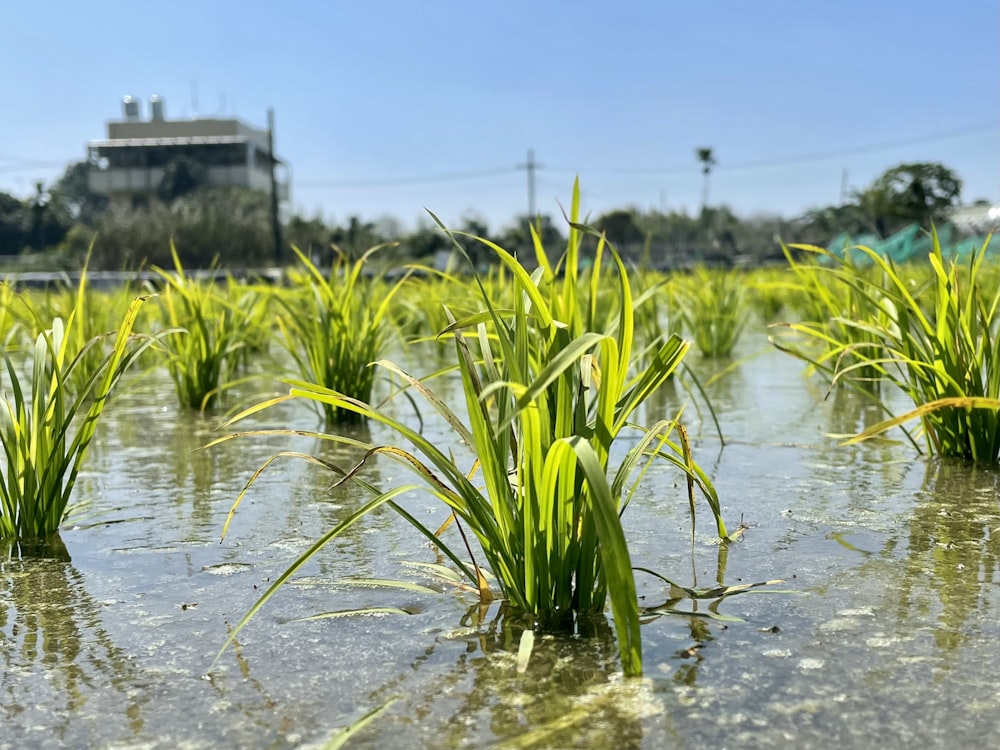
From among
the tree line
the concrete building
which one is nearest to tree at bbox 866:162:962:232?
the tree line

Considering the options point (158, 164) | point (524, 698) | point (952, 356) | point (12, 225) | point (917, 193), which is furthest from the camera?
point (158, 164)

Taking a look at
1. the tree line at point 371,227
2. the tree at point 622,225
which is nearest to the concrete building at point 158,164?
the tree line at point 371,227

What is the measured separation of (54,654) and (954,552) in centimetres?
134

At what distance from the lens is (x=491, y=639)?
1.22 metres

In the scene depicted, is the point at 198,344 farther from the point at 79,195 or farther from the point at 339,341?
the point at 79,195

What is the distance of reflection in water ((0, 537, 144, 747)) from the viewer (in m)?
1.04

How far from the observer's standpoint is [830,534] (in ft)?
5.57

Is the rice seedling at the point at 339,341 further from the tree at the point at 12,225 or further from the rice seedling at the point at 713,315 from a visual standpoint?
the tree at the point at 12,225

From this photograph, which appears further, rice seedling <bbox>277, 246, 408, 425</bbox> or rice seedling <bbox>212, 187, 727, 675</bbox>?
rice seedling <bbox>277, 246, 408, 425</bbox>

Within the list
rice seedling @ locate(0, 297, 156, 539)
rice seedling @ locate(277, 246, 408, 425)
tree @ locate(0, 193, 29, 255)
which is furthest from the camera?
tree @ locate(0, 193, 29, 255)

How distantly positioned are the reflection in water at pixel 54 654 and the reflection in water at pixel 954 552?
0.99 metres

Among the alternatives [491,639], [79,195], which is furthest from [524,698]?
[79,195]

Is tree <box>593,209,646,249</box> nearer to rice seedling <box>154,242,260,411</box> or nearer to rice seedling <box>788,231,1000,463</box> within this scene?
rice seedling <box>154,242,260,411</box>

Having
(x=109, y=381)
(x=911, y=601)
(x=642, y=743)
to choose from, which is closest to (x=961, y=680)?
(x=911, y=601)
